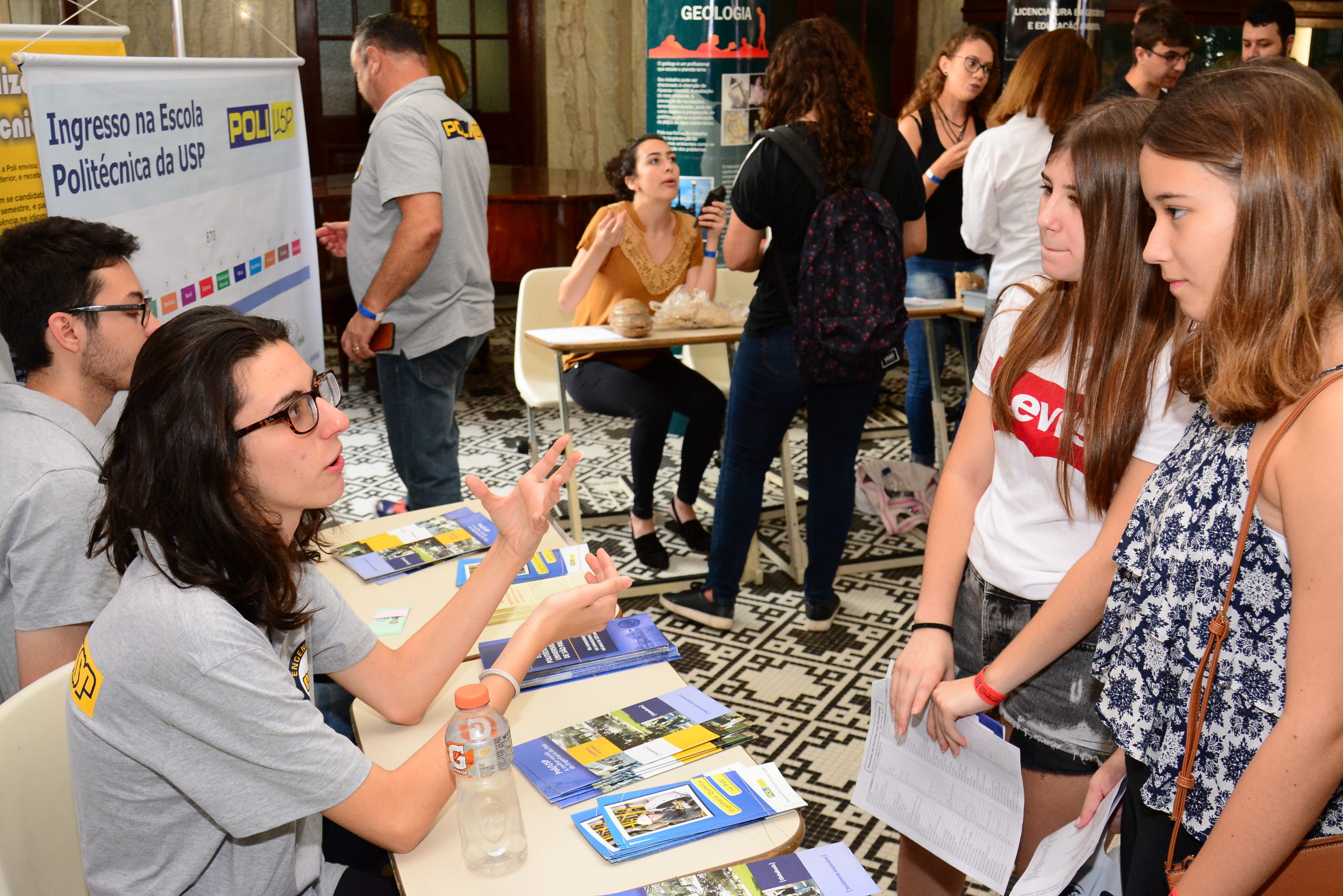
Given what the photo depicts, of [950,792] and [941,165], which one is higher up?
[941,165]

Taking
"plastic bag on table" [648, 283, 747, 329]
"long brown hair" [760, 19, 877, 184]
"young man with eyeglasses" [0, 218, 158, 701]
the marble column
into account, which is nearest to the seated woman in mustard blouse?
"plastic bag on table" [648, 283, 747, 329]

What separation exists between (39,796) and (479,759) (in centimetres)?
60

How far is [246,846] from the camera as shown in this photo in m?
1.32

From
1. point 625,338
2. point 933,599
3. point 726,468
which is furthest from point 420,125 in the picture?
point 933,599

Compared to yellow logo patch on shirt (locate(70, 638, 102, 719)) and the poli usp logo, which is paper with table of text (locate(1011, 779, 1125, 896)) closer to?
yellow logo patch on shirt (locate(70, 638, 102, 719))

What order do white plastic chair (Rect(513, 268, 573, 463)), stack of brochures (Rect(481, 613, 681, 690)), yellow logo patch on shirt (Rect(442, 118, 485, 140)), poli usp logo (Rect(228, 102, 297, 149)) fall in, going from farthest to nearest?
white plastic chair (Rect(513, 268, 573, 463)) → yellow logo patch on shirt (Rect(442, 118, 485, 140)) → poli usp logo (Rect(228, 102, 297, 149)) → stack of brochures (Rect(481, 613, 681, 690))

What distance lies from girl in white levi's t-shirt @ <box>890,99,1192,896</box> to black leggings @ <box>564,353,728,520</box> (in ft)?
6.89

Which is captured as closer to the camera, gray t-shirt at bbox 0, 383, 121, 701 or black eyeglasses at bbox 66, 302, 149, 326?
→ gray t-shirt at bbox 0, 383, 121, 701

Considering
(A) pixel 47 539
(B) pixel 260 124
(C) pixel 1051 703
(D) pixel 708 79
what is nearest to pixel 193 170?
(B) pixel 260 124

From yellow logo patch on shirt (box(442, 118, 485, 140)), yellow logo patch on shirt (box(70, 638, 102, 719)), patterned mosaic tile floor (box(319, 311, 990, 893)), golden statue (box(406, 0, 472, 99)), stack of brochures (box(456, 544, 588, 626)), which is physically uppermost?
golden statue (box(406, 0, 472, 99))

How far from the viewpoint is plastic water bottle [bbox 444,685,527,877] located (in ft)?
4.31

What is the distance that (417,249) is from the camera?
3.18 metres

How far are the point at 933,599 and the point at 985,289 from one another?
9.14 feet

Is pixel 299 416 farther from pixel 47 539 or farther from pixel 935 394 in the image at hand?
pixel 935 394
